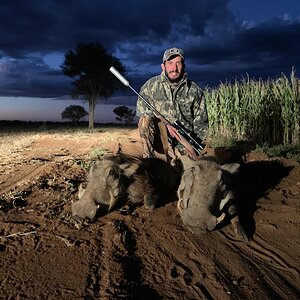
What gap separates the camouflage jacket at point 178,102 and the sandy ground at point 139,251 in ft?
4.70

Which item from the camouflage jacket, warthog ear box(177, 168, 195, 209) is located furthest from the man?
warthog ear box(177, 168, 195, 209)

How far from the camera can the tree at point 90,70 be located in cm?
2473

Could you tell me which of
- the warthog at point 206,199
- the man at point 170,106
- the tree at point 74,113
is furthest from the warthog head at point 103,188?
the tree at point 74,113

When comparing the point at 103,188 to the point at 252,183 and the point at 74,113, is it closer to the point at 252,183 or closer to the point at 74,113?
the point at 252,183

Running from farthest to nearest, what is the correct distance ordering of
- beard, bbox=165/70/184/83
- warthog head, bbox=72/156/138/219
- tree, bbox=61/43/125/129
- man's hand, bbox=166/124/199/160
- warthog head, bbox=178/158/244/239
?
tree, bbox=61/43/125/129
beard, bbox=165/70/184/83
man's hand, bbox=166/124/199/160
warthog head, bbox=72/156/138/219
warthog head, bbox=178/158/244/239

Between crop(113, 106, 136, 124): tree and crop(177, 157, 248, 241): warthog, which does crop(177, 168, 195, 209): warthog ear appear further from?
crop(113, 106, 136, 124): tree

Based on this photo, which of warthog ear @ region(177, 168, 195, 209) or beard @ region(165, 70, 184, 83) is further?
beard @ region(165, 70, 184, 83)

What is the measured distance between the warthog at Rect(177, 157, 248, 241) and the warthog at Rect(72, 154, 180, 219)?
20.8 inches

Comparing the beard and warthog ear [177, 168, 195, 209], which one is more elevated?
the beard

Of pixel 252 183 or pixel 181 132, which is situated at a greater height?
pixel 181 132

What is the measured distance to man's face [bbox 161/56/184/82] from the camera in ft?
18.5

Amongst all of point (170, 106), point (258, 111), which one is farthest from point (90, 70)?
point (170, 106)

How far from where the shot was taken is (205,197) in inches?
142

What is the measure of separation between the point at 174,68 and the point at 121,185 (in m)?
2.25
